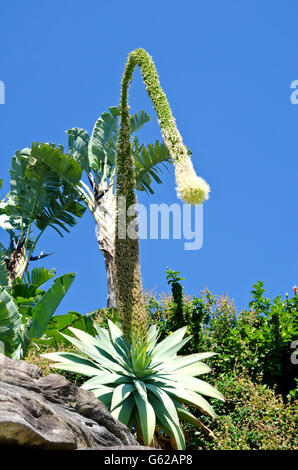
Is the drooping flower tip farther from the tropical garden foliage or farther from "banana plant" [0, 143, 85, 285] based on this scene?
"banana plant" [0, 143, 85, 285]

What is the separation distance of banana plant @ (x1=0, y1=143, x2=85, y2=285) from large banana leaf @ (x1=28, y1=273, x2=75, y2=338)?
4.95 meters

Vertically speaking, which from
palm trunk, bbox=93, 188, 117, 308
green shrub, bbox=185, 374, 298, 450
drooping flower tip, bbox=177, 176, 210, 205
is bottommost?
green shrub, bbox=185, 374, 298, 450

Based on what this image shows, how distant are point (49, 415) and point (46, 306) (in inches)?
Result: 241

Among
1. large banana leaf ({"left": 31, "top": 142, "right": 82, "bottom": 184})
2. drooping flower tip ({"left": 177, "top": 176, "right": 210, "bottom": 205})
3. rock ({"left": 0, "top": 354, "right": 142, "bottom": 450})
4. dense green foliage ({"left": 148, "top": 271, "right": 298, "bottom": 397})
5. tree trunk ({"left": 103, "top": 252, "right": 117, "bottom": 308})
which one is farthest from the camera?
large banana leaf ({"left": 31, "top": 142, "right": 82, "bottom": 184})

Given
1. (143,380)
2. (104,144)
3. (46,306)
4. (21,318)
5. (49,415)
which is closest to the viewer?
(49,415)

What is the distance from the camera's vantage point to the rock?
148 inches

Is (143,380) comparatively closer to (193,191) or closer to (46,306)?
(193,191)

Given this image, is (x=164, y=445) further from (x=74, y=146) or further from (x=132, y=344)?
(x=74, y=146)

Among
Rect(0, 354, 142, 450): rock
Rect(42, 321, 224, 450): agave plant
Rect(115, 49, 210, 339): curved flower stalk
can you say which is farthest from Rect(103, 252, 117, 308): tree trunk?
Rect(0, 354, 142, 450): rock

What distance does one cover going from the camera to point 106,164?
1575cm

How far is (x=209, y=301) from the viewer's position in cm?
1021

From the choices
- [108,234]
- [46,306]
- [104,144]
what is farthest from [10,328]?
[104,144]
